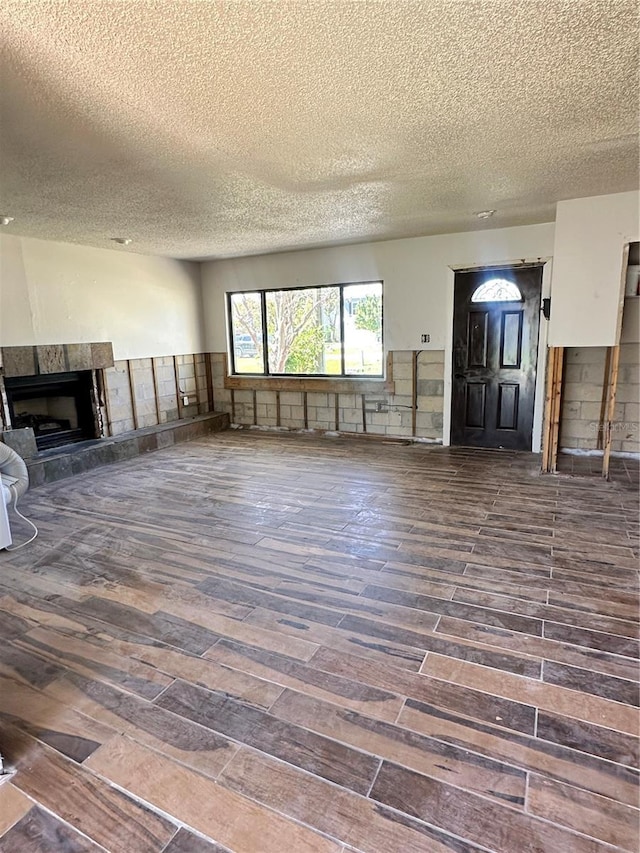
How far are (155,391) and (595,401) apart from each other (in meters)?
5.58

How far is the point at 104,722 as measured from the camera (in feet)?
5.96

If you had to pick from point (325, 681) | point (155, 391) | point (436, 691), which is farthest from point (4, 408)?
point (436, 691)

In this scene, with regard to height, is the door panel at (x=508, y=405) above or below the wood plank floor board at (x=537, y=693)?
above

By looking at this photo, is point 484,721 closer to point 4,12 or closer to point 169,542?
point 169,542

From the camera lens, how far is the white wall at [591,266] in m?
4.07

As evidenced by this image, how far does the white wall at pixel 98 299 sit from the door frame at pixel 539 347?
3859 mm

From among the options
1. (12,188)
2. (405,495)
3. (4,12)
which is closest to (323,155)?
(4,12)

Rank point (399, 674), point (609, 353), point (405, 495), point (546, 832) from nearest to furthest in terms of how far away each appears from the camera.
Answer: point (546, 832) → point (399, 674) → point (405, 495) → point (609, 353)

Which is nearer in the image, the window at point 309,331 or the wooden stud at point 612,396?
the wooden stud at point 612,396

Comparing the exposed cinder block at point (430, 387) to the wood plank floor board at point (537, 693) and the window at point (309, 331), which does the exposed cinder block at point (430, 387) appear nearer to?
the window at point (309, 331)

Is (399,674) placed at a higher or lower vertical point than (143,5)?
lower

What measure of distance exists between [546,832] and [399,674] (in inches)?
28.7

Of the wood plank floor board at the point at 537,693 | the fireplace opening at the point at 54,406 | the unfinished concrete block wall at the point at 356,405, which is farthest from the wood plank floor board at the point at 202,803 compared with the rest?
the unfinished concrete block wall at the point at 356,405

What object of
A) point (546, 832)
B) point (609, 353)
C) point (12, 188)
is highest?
point (12, 188)
